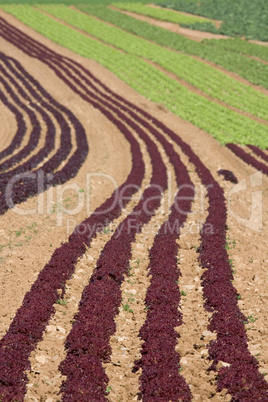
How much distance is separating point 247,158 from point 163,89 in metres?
19.5

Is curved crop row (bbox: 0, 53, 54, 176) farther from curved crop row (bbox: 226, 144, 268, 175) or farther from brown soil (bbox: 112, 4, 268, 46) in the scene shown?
brown soil (bbox: 112, 4, 268, 46)

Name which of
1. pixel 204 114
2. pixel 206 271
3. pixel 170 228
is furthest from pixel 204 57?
pixel 206 271

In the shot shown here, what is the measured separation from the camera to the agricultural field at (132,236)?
10188 mm

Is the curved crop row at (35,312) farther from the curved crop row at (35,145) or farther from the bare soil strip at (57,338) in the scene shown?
the curved crop row at (35,145)

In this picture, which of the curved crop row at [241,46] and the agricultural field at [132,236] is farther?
the curved crop row at [241,46]

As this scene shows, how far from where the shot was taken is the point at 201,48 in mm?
59844

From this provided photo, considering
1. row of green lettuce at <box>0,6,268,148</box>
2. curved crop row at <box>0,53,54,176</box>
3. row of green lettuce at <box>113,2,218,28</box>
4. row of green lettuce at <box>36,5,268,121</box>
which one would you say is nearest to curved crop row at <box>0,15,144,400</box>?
curved crop row at <box>0,53,54,176</box>

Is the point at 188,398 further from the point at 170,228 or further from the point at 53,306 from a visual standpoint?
the point at 170,228

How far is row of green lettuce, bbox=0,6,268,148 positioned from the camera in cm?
3566

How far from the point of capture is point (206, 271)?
48.3ft

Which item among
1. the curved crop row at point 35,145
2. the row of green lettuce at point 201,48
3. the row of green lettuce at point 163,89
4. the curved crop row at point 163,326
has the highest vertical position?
the row of green lettuce at point 201,48

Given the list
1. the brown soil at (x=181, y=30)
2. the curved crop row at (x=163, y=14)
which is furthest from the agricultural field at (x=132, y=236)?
the curved crop row at (x=163, y=14)

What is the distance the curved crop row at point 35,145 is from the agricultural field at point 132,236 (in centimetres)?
12

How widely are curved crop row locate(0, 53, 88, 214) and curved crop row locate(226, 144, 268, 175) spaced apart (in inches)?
450
